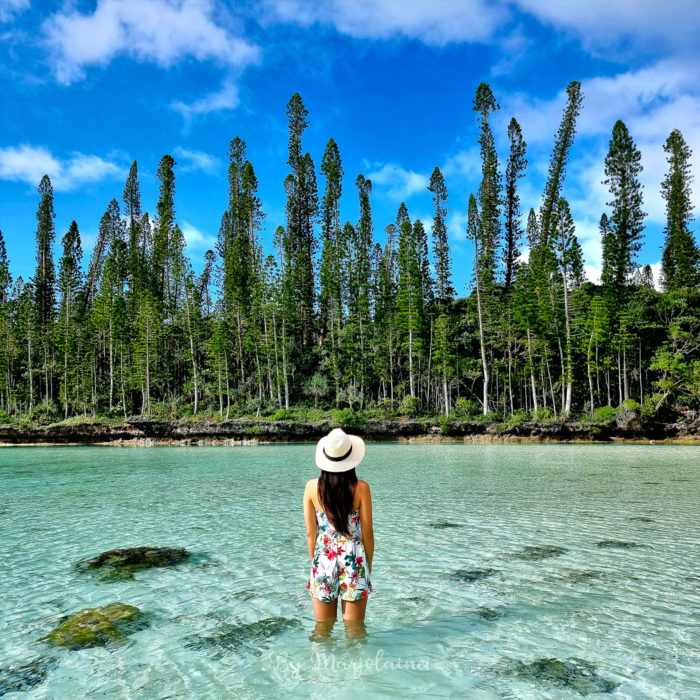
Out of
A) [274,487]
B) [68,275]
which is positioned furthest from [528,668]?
[68,275]

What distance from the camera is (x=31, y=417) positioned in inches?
1615

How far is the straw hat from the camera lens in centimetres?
318

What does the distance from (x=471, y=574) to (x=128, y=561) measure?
13.6 feet

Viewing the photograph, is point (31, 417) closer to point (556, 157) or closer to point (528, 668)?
point (528, 668)

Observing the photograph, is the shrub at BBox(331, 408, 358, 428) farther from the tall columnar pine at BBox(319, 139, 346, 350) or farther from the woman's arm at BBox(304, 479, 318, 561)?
the woman's arm at BBox(304, 479, 318, 561)

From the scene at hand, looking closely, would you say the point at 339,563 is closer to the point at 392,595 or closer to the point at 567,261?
the point at 392,595

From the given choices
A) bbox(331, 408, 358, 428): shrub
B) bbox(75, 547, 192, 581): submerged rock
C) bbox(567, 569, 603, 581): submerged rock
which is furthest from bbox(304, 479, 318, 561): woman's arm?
bbox(331, 408, 358, 428): shrub

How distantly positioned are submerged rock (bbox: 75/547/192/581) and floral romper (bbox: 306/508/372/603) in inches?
121

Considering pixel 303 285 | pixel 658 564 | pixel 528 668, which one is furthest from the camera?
pixel 303 285

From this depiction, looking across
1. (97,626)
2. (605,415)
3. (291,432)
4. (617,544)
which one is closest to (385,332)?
(291,432)

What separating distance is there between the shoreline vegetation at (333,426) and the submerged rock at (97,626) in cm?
2696

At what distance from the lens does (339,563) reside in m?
3.38

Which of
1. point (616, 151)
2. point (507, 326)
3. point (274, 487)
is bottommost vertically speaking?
point (274, 487)

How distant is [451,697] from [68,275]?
52.8 m
